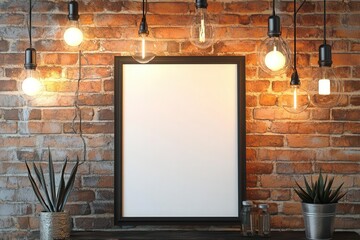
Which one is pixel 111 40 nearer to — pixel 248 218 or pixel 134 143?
pixel 134 143

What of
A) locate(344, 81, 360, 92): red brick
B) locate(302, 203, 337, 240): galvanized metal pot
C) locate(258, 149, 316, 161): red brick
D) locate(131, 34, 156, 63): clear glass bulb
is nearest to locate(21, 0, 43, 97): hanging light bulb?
locate(131, 34, 156, 63): clear glass bulb

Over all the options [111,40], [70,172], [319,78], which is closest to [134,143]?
[70,172]

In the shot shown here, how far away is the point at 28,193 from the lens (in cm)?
287

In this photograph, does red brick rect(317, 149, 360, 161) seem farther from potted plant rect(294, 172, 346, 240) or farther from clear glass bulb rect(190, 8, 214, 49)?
clear glass bulb rect(190, 8, 214, 49)

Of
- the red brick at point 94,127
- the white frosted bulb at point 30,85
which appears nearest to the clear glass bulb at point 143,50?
the red brick at point 94,127

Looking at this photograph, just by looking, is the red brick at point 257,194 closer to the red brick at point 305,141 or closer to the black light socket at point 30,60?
the red brick at point 305,141

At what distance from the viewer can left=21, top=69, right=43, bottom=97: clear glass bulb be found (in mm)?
2773

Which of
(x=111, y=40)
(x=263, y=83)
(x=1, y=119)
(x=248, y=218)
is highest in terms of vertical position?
(x=111, y=40)

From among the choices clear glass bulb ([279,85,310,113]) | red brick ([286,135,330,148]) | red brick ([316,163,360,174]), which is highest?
clear glass bulb ([279,85,310,113])

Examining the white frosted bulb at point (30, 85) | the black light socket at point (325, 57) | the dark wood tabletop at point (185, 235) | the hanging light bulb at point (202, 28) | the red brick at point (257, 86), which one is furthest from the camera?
the red brick at point (257, 86)

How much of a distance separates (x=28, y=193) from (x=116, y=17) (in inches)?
40.1

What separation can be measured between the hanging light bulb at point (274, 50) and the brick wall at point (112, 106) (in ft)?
1.35

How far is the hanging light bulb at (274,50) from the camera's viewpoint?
239 cm

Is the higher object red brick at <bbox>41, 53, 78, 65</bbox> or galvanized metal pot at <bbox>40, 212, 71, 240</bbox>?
red brick at <bbox>41, 53, 78, 65</bbox>
